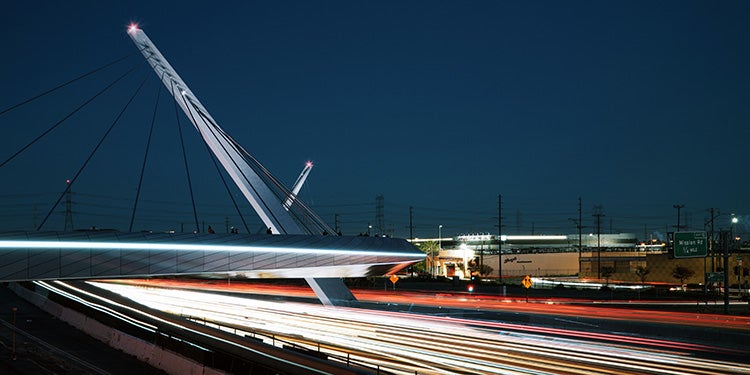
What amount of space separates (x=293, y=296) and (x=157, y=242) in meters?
22.5

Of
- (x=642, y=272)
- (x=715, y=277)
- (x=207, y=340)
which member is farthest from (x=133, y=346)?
(x=642, y=272)

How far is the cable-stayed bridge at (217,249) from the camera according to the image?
82.6ft

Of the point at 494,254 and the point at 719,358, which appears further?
the point at 494,254

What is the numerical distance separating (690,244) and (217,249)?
29806 mm

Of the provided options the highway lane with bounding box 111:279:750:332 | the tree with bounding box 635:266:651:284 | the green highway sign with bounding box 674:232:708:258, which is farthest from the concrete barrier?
the tree with bounding box 635:266:651:284

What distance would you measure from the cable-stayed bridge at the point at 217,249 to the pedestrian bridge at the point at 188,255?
0.12 feet

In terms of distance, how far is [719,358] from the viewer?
22.4 meters

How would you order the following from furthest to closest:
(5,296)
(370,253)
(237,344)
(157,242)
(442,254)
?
(442,254), (5,296), (370,253), (157,242), (237,344)

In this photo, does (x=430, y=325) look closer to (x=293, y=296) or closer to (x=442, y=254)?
(x=293, y=296)

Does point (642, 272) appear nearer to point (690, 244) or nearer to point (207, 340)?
point (690, 244)

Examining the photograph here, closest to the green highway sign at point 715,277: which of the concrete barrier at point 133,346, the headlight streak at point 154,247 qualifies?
the headlight streak at point 154,247

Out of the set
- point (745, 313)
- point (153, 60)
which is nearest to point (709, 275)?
point (745, 313)

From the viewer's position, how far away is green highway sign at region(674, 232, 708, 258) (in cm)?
4581

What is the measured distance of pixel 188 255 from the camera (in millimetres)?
30906
